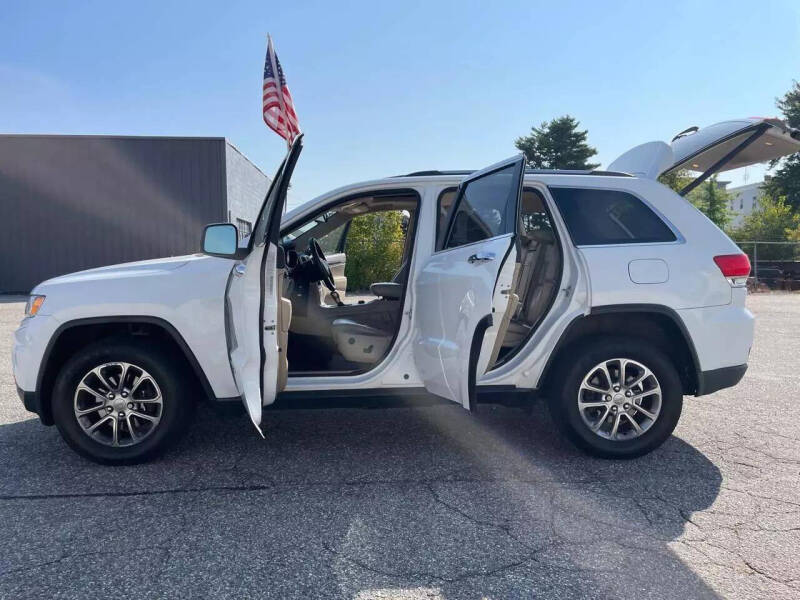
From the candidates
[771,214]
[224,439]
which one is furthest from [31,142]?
[771,214]

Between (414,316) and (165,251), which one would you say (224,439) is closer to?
(414,316)

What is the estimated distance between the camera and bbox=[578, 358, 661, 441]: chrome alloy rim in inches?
152

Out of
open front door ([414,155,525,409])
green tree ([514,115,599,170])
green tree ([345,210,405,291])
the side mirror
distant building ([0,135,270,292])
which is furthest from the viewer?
green tree ([514,115,599,170])

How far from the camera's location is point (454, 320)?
3.44 m

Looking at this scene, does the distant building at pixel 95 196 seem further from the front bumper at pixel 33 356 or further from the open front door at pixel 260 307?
the open front door at pixel 260 307

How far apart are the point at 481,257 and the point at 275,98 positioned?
9703 millimetres

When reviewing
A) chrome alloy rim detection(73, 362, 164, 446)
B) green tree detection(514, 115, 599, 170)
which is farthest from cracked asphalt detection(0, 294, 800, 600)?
green tree detection(514, 115, 599, 170)

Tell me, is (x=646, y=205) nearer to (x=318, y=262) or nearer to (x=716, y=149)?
(x=716, y=149)

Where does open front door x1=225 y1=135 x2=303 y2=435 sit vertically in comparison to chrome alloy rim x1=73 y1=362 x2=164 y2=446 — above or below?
above

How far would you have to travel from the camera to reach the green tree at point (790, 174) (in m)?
34.2

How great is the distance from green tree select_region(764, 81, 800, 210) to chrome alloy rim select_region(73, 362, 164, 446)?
3903cm

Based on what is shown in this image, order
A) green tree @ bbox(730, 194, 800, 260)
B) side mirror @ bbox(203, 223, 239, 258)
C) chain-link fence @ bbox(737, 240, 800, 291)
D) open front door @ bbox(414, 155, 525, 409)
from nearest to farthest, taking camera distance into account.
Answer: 1. open front door @ bbox(414, 155, 525, 409)
2. side mirror @ bbox(203, 223, 239, 258)
3. chain-link fence @ bbox(737, 240, 800, 291)
4. green tree @ bbox(730, 194, 800, 260)

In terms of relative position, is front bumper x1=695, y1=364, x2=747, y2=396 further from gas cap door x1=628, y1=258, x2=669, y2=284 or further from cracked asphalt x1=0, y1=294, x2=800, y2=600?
gas cap door x1=628, y1=258, x2=669, y2=284

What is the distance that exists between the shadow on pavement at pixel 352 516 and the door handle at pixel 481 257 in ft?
4.31
